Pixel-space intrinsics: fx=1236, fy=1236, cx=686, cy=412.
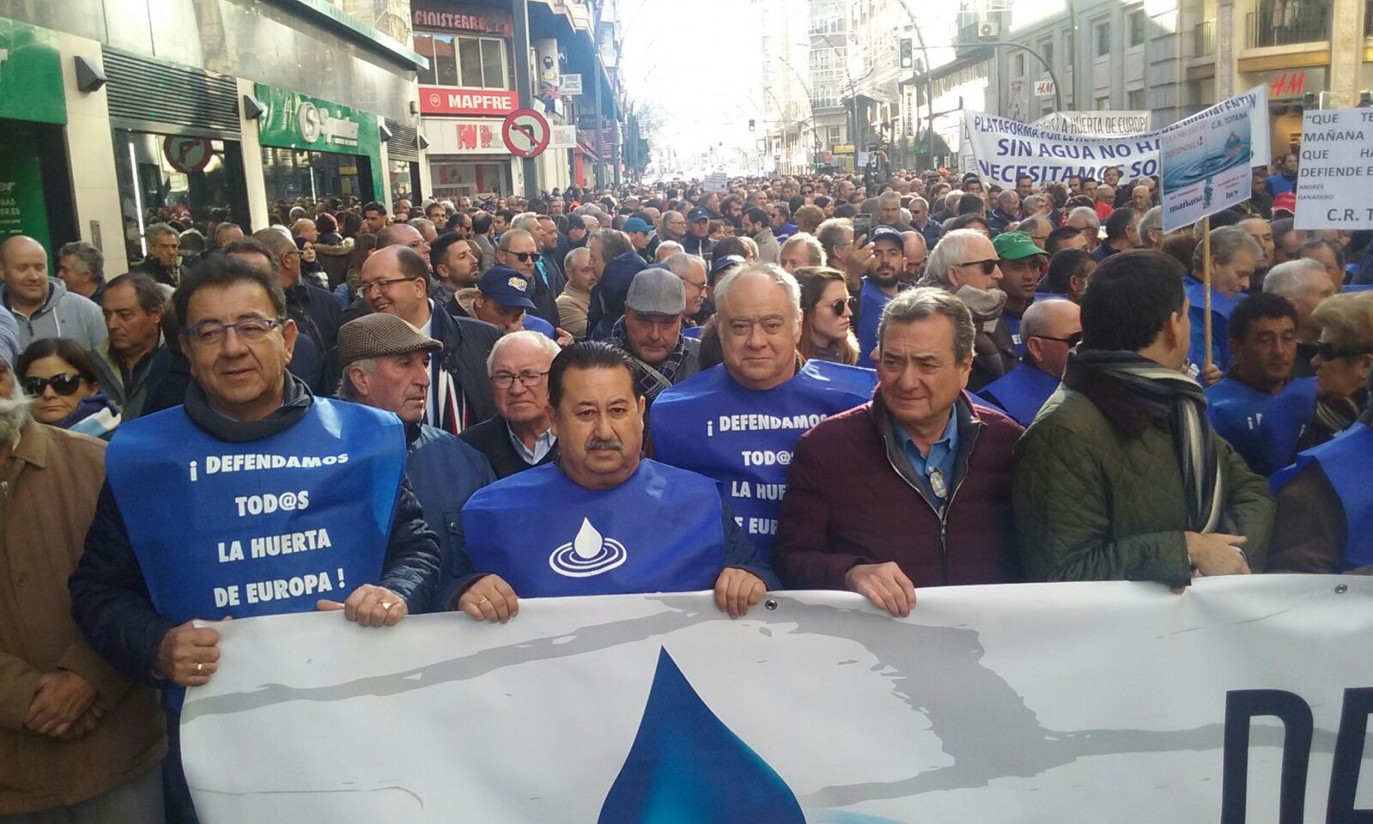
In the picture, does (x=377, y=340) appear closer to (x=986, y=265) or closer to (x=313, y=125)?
(x=986, y=265)

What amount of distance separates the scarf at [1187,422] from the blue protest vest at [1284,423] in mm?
1554

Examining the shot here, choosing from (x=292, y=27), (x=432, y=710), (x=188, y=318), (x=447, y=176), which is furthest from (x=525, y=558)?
(x=447, y=176)

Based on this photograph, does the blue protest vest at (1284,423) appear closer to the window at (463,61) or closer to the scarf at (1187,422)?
the scarf at (1187,422)

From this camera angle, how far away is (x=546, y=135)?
1556 cm

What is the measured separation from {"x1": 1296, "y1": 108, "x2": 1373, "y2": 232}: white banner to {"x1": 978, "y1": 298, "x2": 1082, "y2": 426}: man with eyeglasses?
2511 millimetres

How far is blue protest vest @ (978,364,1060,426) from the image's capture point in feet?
15.4

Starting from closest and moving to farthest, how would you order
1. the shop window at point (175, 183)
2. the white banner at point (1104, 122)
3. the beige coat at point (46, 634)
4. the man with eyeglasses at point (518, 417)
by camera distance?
the beige coat at point (46, 634), the man with eyeglasses at point (518, 417), the shop window at point (175, 183), the white banner at point (1104, 122)

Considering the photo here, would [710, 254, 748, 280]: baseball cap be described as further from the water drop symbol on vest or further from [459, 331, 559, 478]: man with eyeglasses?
the water drop symbol on vest

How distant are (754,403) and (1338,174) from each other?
4.26 meters

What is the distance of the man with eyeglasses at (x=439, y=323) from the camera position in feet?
18.1

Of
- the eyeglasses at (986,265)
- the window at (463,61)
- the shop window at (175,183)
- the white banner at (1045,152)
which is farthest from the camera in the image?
the window at (463,61)

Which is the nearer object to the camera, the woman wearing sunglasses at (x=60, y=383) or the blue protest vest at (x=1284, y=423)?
the blue protest vest at (x=1284, y=423)

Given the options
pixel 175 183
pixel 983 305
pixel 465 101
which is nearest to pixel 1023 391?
pixel 983 305

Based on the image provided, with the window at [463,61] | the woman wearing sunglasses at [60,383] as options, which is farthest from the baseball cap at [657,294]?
the window at [463,61]
